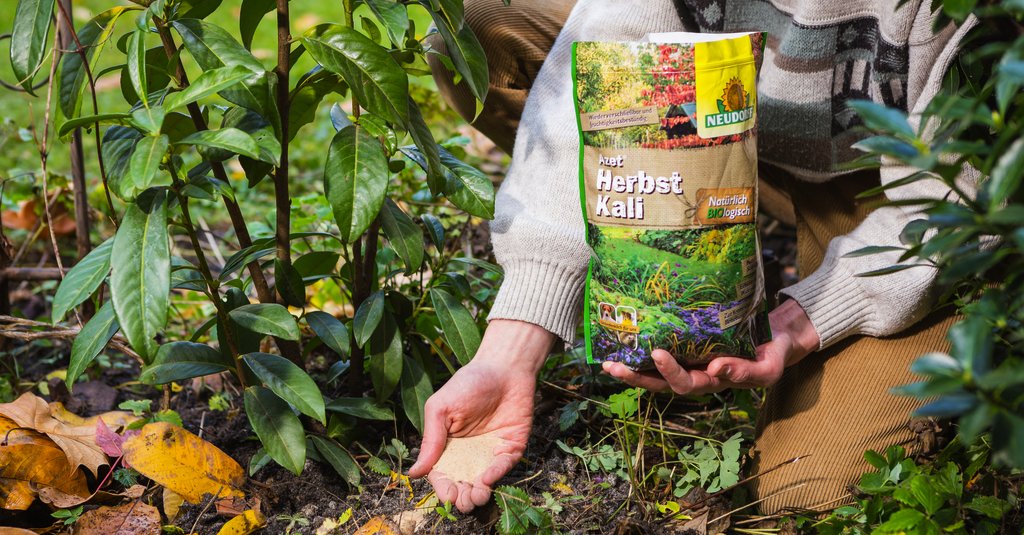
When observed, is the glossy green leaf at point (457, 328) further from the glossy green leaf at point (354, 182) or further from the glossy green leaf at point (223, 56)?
the glossy green leaf at point (223, 56)

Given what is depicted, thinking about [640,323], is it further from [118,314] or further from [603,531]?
[118,314]

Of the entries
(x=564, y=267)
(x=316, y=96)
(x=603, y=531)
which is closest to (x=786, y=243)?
(x=564, y=267)

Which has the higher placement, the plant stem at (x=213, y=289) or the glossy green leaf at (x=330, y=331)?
the plant stem at (x=213, y=289)

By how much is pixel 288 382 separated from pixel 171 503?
12.6 inches

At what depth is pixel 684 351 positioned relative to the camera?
1.39 metres

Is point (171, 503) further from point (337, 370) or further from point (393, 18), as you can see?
point (393, 18)

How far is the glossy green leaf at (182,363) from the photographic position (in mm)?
1323

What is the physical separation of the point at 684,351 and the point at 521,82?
100cm

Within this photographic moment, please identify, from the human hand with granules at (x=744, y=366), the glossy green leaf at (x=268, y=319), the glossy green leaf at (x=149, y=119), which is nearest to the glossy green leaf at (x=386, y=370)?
the glossy green leaf at (x=268, y=319)

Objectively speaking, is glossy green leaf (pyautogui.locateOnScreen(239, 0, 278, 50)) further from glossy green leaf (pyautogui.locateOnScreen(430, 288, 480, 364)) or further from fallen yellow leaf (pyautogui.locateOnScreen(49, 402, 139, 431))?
fallen yellow leaf (pyautogui.locateOnScreen(49, 402, 139, 431))

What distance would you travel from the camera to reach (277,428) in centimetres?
135

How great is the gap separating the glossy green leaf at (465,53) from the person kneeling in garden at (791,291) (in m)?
0.27

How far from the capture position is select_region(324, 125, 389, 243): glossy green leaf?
123 centimetres

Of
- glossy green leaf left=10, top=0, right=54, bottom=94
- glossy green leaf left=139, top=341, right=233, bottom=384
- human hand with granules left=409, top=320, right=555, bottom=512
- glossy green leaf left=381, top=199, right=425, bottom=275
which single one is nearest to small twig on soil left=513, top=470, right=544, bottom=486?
Result: human hand with granules left=409, top=320, right=555, bottom=512
